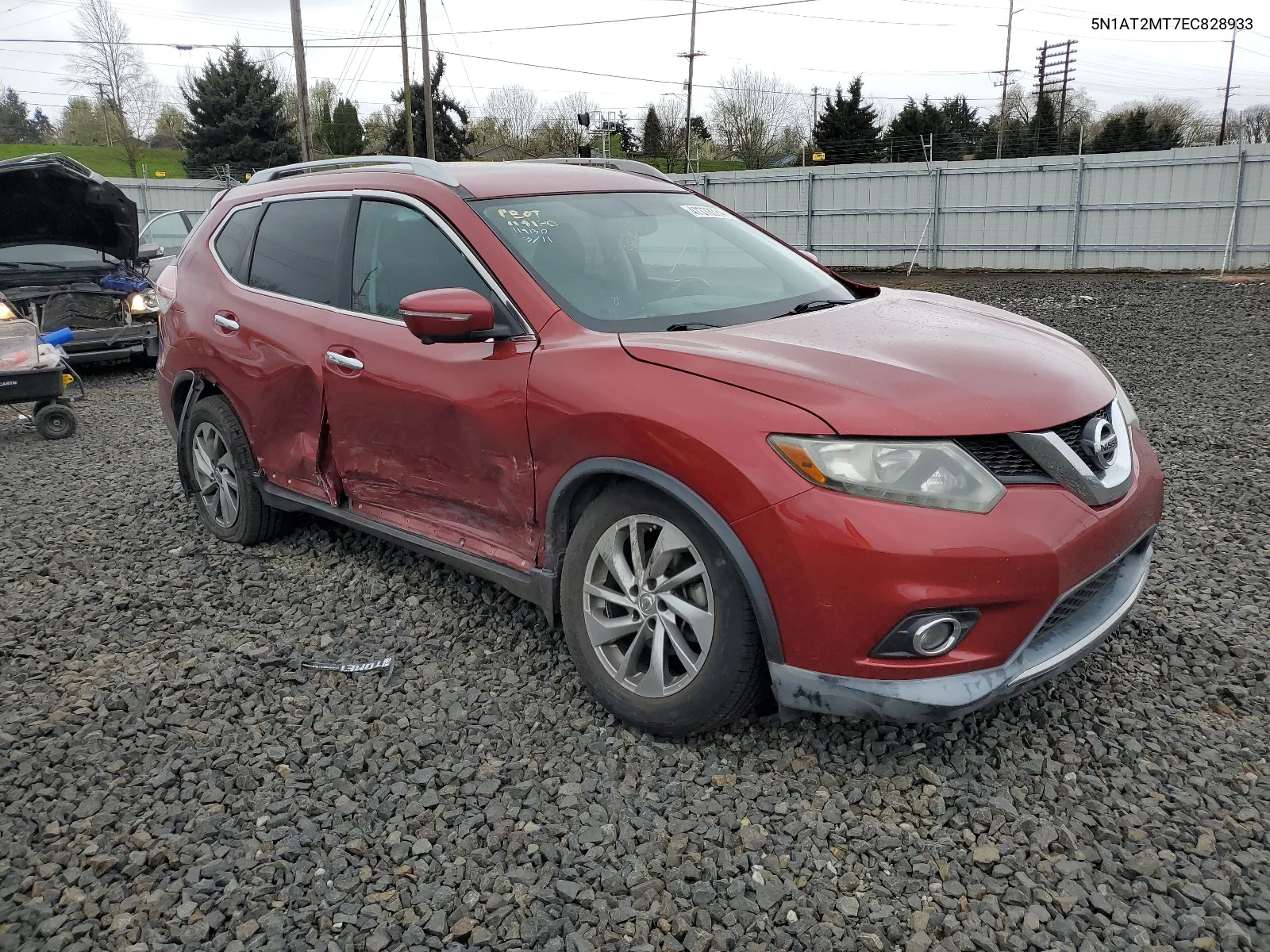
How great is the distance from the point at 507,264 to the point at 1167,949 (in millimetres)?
2727

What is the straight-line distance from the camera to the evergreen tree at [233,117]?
52.4 metres

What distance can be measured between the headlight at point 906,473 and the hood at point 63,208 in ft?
29.8

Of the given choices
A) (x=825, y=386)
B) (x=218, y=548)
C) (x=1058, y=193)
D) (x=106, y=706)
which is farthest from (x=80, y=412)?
(x=1058, y=193)

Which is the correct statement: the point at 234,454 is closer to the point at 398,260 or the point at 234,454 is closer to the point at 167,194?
the point at 398,260

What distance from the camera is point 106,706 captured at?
133 inches

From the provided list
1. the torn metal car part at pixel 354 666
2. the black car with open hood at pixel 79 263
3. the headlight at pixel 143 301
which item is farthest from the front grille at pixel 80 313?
the torn metal car part at pixel 354 666

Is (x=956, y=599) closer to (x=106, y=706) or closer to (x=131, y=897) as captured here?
(x=131, y=897)

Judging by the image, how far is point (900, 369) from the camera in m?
2.76

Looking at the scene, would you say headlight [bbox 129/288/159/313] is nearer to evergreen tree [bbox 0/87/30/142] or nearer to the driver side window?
the driver side window

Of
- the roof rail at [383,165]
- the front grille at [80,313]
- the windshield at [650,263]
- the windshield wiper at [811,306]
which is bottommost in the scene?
the front grille at [80,313]

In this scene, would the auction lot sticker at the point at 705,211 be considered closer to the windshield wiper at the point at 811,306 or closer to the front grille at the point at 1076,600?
the windshield wiper at the point at 811,306

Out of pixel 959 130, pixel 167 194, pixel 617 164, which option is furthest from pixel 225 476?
pixel 959 130

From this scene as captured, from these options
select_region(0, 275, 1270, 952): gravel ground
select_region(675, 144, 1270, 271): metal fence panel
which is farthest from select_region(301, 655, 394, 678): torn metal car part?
select_region(675, 144, 1270, 271): metal fence panel

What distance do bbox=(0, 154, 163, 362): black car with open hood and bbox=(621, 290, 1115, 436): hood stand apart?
8906 millimetres
